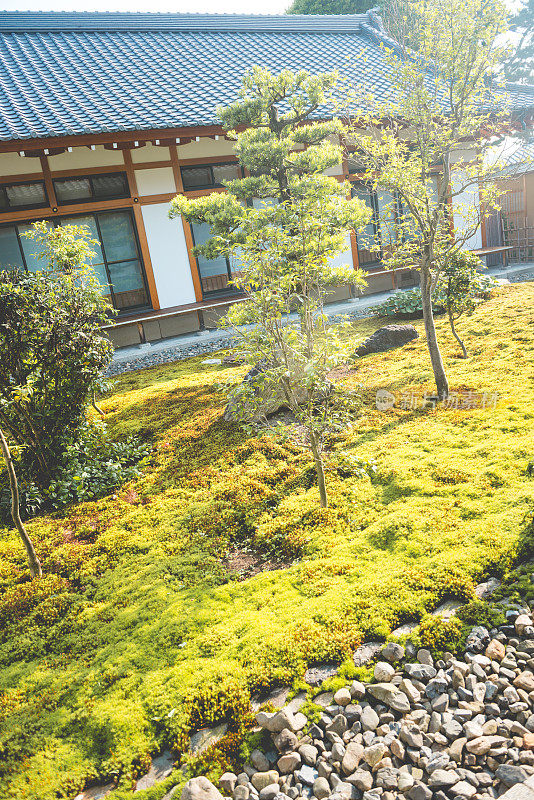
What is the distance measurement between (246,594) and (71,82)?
1143cm

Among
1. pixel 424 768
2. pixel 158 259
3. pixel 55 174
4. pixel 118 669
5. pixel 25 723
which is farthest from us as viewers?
pixel 158 259

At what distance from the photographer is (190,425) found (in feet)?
21.9

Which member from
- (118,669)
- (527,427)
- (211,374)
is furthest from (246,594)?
(211,374)

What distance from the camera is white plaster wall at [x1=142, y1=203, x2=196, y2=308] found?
10719 mm

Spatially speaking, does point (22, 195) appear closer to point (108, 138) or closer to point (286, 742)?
point (108, 138)

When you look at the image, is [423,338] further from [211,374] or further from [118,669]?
[118,669]

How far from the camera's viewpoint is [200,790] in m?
2.29

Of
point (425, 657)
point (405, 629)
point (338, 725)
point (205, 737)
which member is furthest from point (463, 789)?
point (205, 737)

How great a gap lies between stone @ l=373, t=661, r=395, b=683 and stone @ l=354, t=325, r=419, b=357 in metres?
6.02

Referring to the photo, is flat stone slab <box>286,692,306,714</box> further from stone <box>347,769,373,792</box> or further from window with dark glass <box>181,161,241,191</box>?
window with dark glass <box>181,161,241,191</box>

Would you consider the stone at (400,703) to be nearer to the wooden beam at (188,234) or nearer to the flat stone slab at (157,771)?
the flat stone slab at (157,771)

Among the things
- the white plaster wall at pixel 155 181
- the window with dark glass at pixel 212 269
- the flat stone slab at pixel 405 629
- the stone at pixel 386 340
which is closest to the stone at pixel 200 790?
the flat stone slab at pixel 405 629

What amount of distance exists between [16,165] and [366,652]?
980 centimetres

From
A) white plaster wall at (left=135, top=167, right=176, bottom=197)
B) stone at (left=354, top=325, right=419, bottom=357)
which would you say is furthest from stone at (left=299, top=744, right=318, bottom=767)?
white plaster wall at (left=135, top=167, right=176, bottom=197)
